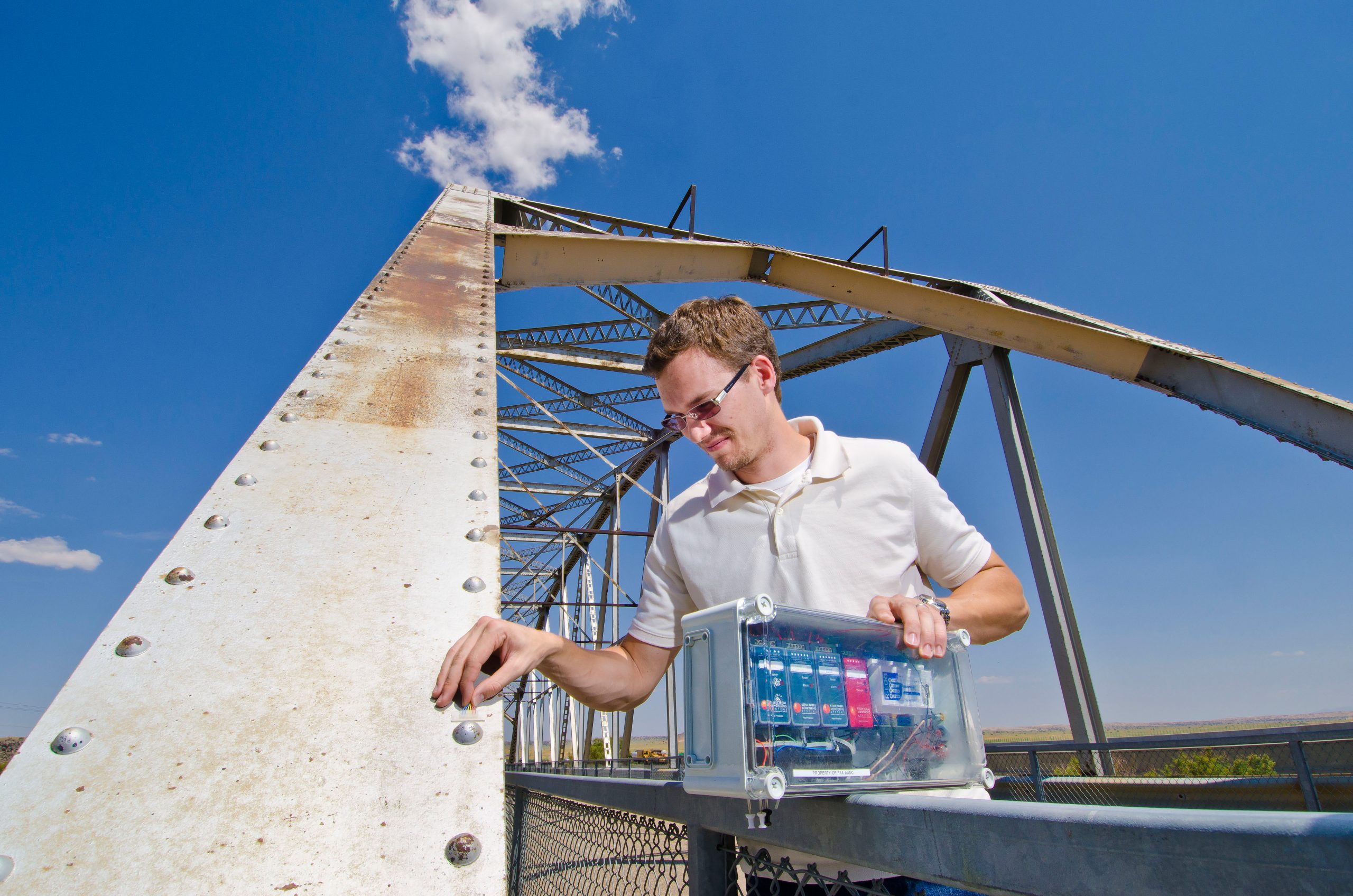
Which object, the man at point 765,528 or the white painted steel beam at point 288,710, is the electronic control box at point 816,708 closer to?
the man at point 765,528

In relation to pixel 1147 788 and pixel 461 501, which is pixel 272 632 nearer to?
pixel 461 501

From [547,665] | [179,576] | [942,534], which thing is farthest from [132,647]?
[942,534]

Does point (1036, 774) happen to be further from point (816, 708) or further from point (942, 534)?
point (816, 708)

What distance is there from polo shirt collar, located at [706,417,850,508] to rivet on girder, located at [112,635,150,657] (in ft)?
4.13

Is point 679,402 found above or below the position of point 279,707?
above

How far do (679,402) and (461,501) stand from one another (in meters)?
0.68

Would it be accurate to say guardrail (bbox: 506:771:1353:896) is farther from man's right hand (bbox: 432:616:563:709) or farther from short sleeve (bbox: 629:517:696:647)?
man's right hand (bbox: 432:616:563:709)

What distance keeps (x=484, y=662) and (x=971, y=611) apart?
43.9 inches

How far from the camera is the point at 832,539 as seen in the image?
170 centimetres

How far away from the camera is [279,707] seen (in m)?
1.03

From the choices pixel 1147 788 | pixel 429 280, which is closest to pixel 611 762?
pixel 1147 788

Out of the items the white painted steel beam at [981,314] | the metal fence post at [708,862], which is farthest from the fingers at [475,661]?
the white painted steel beam at [981,314]

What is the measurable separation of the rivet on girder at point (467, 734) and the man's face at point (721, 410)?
39.7 inches

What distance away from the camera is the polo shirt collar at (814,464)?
177 cm
